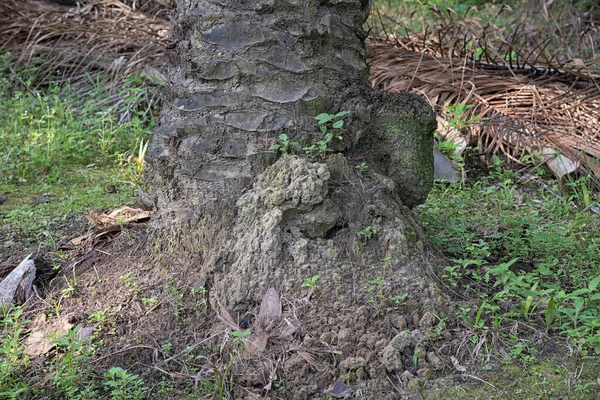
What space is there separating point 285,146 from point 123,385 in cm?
100

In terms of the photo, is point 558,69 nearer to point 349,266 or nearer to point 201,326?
point 349,266

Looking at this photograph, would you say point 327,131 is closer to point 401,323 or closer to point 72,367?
point 401,323

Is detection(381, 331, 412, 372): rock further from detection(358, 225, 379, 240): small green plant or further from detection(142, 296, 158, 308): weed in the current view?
detection(142, 296, 158, 308): weed

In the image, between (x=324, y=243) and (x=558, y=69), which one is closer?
(x=324, y=243)

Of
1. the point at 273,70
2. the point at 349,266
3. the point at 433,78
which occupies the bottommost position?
the point at 433,78

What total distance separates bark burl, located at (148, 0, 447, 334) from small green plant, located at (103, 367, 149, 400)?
1.30 ft

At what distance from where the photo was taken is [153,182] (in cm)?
288

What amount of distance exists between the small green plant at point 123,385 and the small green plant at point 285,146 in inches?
36.9

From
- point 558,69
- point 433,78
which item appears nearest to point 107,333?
point 433,78

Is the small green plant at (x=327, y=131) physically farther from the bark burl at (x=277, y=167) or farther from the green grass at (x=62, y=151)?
the green grass at (x=62, y=151)

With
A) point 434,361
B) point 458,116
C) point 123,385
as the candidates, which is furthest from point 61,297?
point 458,116

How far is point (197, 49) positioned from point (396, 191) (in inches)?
37.8

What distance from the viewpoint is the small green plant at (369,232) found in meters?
2.54

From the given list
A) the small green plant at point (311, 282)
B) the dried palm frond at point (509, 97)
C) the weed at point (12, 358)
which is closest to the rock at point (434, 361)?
the small green plant at point (311, 282)
